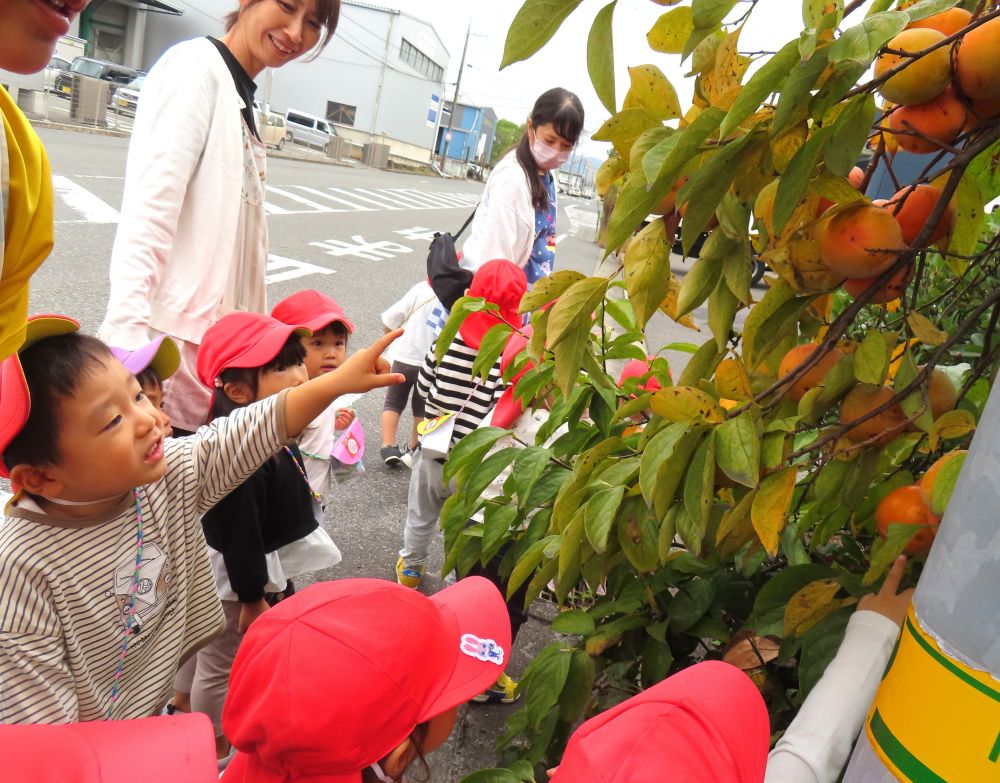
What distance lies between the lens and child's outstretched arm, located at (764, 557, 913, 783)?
1.06 metres

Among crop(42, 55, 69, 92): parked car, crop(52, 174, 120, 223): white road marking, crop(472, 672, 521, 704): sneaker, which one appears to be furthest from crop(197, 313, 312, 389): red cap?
crop(42, 55, 69, 92): parked car

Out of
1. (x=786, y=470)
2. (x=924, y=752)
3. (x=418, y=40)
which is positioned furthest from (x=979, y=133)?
(x=418, y=40)

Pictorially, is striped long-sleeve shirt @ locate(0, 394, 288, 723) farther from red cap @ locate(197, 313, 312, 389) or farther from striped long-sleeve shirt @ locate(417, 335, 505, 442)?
striped long-sleeve shirt @ locate(417, 335, 505, 442)

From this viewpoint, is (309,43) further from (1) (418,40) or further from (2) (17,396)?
(1) (418,40)

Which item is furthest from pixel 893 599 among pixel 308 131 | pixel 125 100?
pixel 308 131

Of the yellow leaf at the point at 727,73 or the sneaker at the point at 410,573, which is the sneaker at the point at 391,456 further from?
the yellow leaf at the point at 727,73

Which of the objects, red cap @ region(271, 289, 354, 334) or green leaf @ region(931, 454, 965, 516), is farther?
red cap @ region(271, 289, 354, 334)

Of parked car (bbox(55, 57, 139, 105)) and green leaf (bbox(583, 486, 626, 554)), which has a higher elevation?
parked car (bbox(55, 57, 139, 105))

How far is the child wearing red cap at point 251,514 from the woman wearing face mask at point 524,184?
1.19 metres

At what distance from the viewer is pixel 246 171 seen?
83.1 inches

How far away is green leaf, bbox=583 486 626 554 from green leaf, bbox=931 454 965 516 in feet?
1.23

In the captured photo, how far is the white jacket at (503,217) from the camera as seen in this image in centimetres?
317

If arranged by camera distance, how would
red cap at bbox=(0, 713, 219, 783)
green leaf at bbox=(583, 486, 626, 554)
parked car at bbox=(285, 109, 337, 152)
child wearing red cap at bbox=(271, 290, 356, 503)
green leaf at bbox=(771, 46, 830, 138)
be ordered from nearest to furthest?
green leaf at bbox=(771, 46, 830, 138), red cap at bbox=(0, 713, 219, 783), green leaf at bbox=(583, 486, 626, 554), child wearing red cap at bbox=(271, 290, 356, 503), parked car at bbox=(285, 109, 337, 152)

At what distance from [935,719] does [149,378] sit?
5.11 feet
